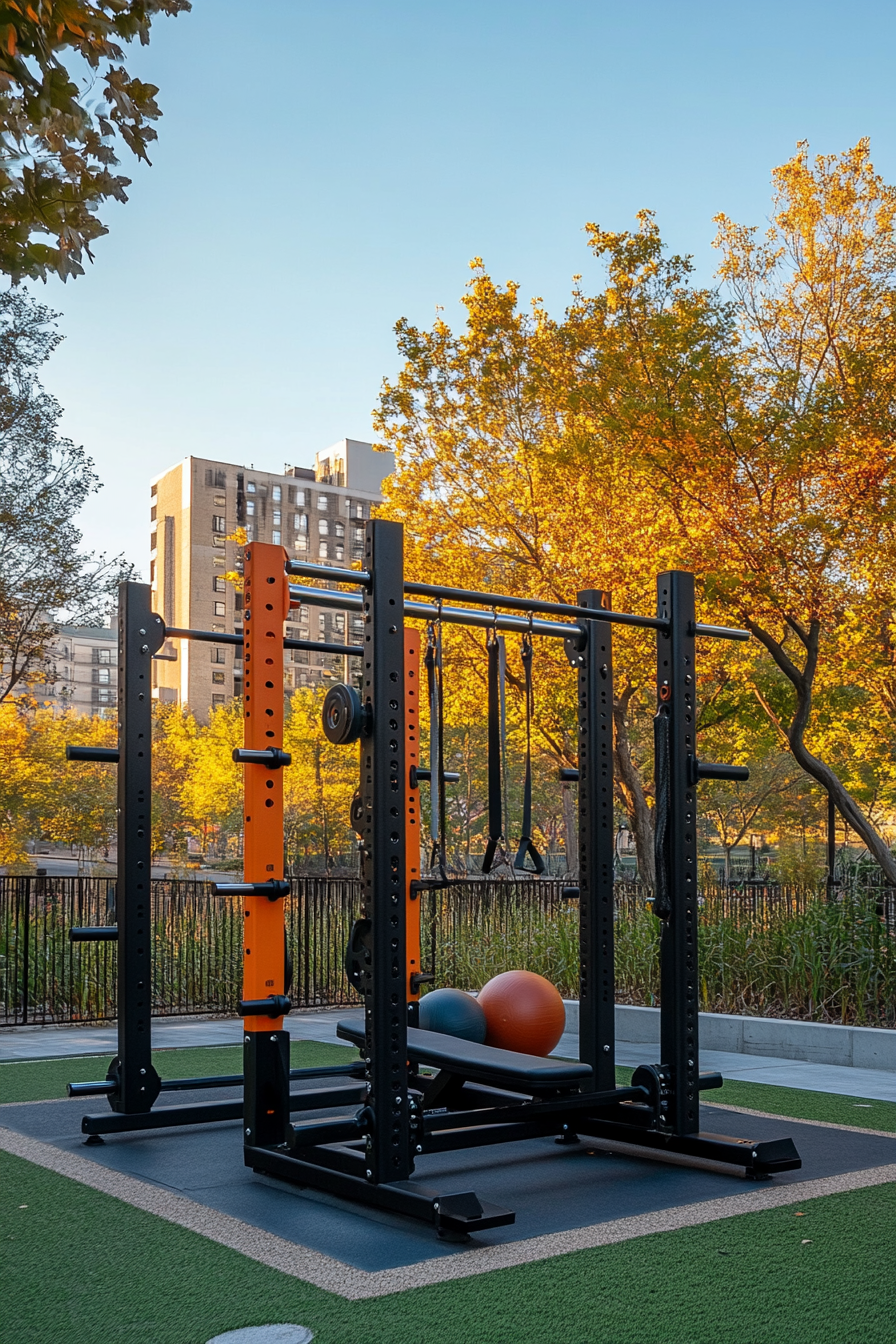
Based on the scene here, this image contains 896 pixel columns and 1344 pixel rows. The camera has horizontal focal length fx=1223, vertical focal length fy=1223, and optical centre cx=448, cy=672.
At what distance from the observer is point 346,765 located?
4238 centimetres

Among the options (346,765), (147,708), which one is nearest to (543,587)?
(147,708)

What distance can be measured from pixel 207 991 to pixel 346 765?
2996 cm

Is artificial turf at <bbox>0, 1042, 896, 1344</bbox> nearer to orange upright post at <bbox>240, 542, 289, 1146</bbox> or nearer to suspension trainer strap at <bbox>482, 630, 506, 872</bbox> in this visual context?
orange upright post at <bbox>240, 542, 289, 1146</bbox>

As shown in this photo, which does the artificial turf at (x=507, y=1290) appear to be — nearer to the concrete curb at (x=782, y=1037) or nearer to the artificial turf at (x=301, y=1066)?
the artificial turf at (x=301, y=1066)

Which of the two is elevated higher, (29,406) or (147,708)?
(29,406)

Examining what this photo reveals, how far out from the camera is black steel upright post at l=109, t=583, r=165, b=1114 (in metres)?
6.73

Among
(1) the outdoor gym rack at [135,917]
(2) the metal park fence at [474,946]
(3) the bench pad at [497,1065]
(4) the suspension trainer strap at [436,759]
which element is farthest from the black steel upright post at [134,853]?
(2) the metal park fence at [474,946]

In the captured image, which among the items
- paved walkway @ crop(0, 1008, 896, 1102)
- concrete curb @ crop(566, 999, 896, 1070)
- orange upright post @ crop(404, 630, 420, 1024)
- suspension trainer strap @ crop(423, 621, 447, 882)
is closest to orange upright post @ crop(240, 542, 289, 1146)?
suspension trainer strap @ crop(423, 621, 447, 882)

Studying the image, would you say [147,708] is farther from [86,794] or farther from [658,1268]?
[86,794]

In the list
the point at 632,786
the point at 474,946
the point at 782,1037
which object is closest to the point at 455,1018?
the point at 782,1037

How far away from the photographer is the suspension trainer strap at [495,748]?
540cm

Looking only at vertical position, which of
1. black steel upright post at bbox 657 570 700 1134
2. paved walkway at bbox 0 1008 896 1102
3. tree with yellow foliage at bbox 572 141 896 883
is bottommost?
paved walkway at bbox 0 1008 896 1102

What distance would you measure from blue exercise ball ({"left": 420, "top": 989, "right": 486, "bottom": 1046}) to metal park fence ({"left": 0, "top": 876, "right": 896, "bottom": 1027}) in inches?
135

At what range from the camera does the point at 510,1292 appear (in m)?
4.18
